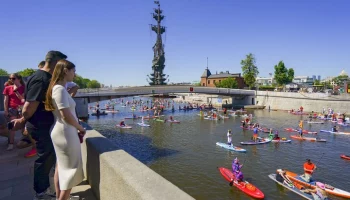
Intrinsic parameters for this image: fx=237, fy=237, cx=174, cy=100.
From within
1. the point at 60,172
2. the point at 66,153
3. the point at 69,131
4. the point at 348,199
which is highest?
the point at 69,131

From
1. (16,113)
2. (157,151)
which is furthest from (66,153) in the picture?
(157,151)

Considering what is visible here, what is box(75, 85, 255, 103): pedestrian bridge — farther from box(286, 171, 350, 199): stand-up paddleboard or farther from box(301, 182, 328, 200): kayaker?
box(301, 182, 328, 200): kayaker

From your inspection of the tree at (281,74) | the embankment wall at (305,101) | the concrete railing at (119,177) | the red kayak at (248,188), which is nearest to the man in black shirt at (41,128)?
the concrete railing at (119,177)

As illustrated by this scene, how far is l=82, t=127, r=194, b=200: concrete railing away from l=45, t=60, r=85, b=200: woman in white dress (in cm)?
47

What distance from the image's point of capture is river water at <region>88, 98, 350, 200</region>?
1775 centimetres

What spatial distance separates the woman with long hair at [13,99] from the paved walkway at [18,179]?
94 cm

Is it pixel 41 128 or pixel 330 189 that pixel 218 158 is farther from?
pixel 41 128

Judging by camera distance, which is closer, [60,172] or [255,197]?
[60,172]

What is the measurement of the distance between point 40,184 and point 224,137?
31563mm

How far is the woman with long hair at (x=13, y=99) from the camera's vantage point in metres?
7.92

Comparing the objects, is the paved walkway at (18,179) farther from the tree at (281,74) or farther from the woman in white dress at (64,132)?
the tree at (281,74)

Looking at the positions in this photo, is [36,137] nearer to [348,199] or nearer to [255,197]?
[255,197]

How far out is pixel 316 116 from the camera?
174 feet

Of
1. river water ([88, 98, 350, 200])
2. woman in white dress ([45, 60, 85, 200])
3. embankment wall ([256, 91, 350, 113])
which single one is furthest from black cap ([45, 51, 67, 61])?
embankment wall ([256, 91, 350, 113])
